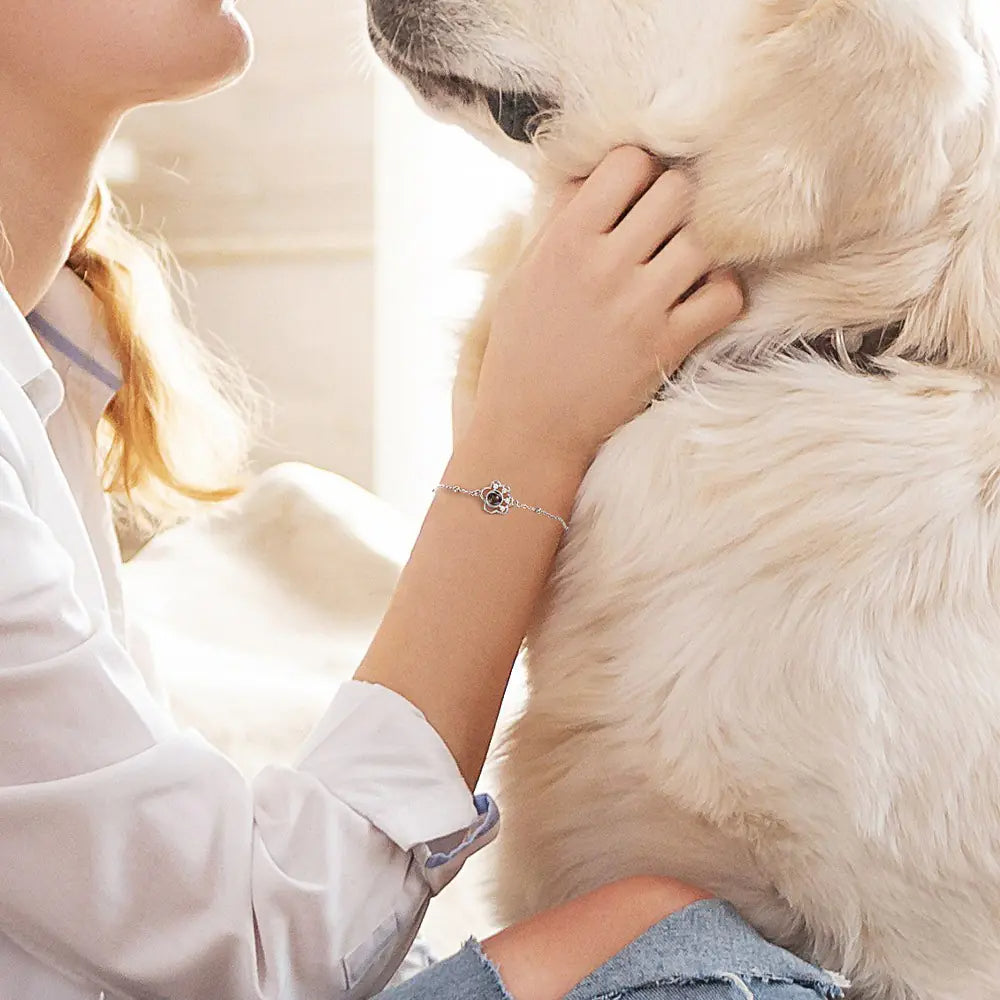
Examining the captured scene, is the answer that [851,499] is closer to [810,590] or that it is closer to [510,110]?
[810,590]

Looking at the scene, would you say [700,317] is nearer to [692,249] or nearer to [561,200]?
[692,249]

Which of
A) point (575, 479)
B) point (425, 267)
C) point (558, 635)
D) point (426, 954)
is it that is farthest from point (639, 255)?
point (425, 267)

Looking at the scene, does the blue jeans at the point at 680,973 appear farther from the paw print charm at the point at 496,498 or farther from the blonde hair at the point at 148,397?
the blonde hair at the point at 148,397

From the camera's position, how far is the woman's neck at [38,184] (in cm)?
98

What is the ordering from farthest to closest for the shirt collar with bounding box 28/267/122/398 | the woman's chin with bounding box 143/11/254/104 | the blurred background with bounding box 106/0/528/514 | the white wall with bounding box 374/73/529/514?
1. the blurred background with bounding box 106/0/528/514
2. the white wall with bounding box 374/73/529/514
3. the shirt collar with bounding box 28/267/122/398
4. the woman's chin with bounding box 143/11/254/104

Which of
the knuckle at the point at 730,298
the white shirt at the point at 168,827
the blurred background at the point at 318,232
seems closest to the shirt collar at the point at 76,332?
the white shirt at the point at 168,827

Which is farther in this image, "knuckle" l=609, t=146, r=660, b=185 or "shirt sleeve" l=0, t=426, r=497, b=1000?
"knuckle" l=609, t=146, r=660, b=185

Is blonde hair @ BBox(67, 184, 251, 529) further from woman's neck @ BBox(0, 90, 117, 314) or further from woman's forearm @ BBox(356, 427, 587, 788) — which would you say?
woman's forearm @ BBox(356, 427, 587, 788)

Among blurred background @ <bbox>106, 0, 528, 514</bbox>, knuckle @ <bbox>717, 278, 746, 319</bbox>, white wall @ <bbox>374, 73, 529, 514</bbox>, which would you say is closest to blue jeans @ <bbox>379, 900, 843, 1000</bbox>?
knuckle @ <bbox>717, 278, 746, 319</bbox>

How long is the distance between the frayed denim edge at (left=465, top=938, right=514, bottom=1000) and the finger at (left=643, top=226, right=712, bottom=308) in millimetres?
424

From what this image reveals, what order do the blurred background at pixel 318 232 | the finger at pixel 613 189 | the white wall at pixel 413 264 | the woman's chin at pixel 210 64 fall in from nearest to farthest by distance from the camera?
the finger at pixel 613 189 < the woman's chin at pixel 210 64 < the white wall at pixel 413 264 < the blurred background at pixel 318 232

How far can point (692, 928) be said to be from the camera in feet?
2.28

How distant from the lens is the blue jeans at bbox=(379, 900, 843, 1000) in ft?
2.15

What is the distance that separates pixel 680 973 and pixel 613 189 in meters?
0.51
